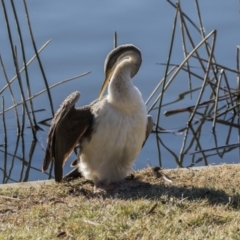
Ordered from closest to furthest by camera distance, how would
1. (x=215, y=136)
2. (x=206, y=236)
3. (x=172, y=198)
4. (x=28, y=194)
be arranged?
1. (x=206, y=236)
2. (x=172, y=198)
3. (x=28, y=194)
4. (x=215, y=136)

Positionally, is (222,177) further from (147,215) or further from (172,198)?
(147,215)

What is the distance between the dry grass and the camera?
16.4ft

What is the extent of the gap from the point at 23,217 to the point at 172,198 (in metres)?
1.03

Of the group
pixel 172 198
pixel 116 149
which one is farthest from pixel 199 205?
pixel 116 149

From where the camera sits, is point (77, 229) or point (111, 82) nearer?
point (77, 229)

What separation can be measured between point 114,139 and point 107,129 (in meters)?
0.10

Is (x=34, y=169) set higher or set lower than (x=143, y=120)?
lower

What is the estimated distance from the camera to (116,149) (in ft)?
21.2

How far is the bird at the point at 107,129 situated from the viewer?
6.39 meters

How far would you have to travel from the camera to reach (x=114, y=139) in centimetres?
640

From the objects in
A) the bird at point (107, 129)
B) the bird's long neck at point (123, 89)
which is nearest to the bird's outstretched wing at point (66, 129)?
the bird at point (107, 129)

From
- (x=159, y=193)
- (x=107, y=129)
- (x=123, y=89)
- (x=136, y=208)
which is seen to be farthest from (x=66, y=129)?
(x=136, y=208)

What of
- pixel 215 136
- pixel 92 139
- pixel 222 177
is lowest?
pixel 215 136

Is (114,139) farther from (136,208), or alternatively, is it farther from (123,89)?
(136,208)
